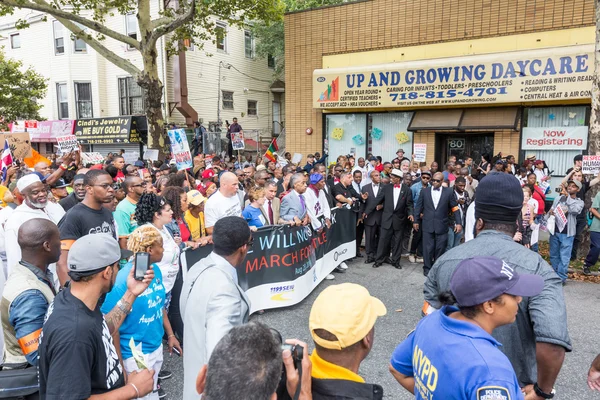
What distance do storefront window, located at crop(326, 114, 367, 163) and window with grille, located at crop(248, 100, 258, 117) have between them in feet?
33.9

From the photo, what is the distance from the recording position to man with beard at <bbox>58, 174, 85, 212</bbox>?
20.9 ft

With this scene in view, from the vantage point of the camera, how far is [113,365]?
2.41 m

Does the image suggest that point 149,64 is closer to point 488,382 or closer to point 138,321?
point 138,321

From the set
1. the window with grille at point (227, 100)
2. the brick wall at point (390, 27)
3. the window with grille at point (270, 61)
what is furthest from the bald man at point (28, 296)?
the window with grille at point (270, 61)

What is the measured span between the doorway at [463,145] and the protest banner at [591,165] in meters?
5.96

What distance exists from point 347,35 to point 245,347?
1626 cm

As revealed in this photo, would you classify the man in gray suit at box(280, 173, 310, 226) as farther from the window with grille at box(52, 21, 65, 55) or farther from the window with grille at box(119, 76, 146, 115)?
the window with grille at box(52, 21, 65, 55)

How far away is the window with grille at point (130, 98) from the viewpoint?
75.5ft

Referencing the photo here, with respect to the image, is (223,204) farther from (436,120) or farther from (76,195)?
(436,120)

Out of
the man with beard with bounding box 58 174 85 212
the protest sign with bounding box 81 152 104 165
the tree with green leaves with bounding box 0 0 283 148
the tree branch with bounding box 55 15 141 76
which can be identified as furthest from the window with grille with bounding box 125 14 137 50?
the man with beard with bounding box 58 174 85 212

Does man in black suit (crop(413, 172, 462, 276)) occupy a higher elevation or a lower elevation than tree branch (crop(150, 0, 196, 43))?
lower

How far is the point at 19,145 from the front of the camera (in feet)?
39.4

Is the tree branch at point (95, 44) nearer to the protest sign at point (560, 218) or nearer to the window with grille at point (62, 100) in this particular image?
the window with grille at point (62, 100)

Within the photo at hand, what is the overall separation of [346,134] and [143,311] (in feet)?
47.3
